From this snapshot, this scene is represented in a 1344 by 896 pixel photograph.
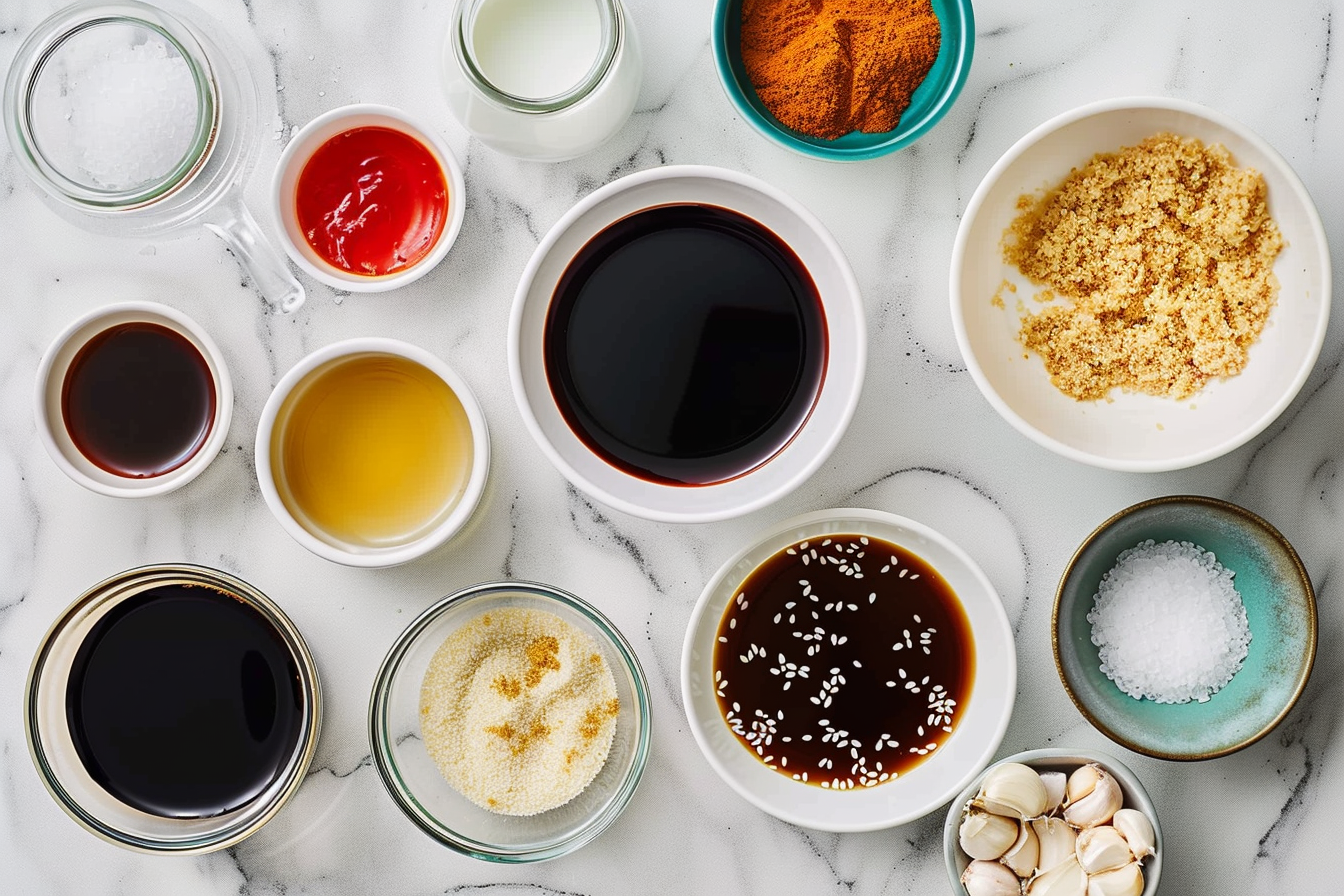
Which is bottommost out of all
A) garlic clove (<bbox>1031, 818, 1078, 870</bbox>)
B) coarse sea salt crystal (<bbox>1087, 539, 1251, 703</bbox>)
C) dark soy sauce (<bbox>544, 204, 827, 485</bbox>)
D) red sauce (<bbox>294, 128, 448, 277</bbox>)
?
garlic clove (<bbox>1031, 818, 1078, 870</bbox>)

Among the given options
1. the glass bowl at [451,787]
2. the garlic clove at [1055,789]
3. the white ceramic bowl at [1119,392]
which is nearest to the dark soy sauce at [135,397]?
the glass bowl at [451,787]

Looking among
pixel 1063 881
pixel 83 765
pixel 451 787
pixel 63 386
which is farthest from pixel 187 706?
pixel 1063 881

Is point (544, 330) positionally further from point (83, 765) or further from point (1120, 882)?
point (1120, 882)

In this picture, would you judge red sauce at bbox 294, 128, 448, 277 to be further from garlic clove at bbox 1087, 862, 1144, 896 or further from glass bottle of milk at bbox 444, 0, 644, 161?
garlic clove at bbox 1087, 862, 1144, 896

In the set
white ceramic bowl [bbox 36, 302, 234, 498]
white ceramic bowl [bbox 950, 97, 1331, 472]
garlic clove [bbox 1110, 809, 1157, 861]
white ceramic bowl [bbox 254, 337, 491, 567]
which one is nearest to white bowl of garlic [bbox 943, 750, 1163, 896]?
garlic clove [bbox 1110, 809, 1157, 861]

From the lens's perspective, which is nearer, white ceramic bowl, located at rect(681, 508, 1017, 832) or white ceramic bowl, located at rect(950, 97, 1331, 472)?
white ceramic bowl, located at rect(950, 97, 1331, 472)

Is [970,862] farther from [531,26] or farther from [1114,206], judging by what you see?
[531,26]

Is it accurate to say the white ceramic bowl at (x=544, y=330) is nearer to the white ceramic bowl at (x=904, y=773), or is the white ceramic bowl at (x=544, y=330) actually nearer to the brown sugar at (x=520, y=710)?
the white ceramic bowl at (x=904, y=773)
